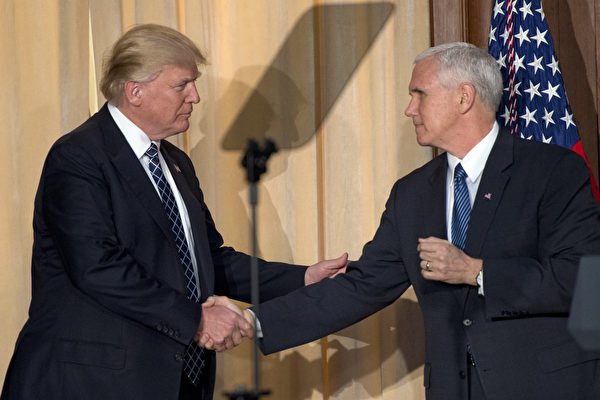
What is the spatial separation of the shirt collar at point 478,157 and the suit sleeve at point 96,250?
40.9 inches

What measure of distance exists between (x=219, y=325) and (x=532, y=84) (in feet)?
5.18

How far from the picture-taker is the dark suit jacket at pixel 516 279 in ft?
8.27

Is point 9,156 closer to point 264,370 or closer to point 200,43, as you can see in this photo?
point 200,43

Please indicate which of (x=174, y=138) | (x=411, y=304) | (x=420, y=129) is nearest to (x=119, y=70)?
(x=174, y=138)

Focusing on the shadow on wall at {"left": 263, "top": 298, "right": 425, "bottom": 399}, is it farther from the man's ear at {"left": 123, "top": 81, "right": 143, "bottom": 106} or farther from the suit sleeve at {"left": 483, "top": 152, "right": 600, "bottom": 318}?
the man's ear at {"left": 123, "top": 81, "right": 143, "bottom": 106}

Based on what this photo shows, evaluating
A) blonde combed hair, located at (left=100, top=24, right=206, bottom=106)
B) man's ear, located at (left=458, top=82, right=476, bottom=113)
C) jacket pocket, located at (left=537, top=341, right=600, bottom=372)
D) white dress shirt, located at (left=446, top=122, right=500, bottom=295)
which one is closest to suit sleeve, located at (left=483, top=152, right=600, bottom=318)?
jacket pocket, located at (left=537, top=341, right=600, bottom=372)

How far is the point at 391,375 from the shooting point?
3760 mm

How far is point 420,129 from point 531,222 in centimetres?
55

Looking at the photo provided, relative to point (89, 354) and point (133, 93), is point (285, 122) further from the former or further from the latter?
point (89, 354)

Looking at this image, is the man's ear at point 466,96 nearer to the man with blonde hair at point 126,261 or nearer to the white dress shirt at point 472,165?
the white dress shirt at point 472,165

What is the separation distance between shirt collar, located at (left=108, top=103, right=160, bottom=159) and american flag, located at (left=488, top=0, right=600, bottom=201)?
1436mm

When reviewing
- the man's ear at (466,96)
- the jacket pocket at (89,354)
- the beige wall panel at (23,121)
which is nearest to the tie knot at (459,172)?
the man's ear at (466,96)

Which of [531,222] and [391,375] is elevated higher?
[531,222]

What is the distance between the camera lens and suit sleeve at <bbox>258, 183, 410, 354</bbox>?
3.00 meters
